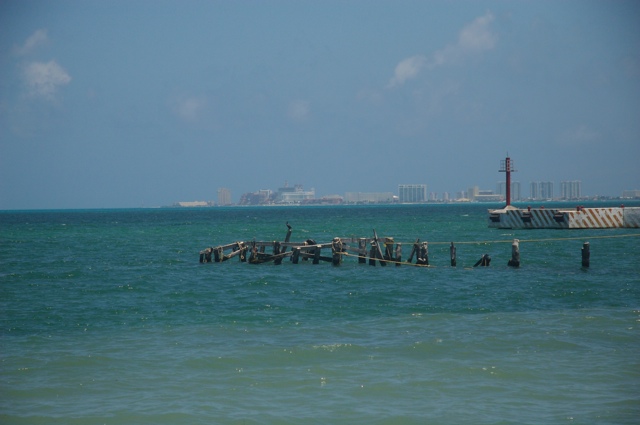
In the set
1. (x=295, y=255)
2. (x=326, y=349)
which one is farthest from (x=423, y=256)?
(x=326, y=349)

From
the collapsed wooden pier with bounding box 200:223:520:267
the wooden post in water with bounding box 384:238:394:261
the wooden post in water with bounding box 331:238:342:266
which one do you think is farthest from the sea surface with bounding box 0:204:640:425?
the wooden post in water with bounding box 384:238:394:261

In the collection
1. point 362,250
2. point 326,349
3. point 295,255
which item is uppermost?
point 362,250

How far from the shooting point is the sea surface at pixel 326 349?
12.8m

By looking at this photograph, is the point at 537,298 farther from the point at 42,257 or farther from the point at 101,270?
the point at 42,257

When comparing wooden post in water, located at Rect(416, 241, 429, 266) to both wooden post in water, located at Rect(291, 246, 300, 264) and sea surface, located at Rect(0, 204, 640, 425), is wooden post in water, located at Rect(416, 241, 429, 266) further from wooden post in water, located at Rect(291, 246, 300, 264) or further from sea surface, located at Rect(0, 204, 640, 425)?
wooden post in water, located at Rect(291, 246, 300, 264)

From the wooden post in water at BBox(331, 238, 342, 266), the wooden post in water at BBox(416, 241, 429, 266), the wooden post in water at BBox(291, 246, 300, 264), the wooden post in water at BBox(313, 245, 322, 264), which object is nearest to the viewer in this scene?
the wooden post in water at BBox(416, 241, 429, 266)

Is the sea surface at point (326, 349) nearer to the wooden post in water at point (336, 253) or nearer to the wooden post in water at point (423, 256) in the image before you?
the wooden post in water at point (423, 256)

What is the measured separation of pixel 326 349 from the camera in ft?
55.9

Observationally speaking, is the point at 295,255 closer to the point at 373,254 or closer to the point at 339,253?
the point at 339,253

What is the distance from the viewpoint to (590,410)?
12469 millimetres

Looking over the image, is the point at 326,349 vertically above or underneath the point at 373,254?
underneath

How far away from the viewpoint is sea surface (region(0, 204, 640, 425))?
12.8 m

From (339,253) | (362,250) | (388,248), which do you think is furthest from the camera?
(388,248)

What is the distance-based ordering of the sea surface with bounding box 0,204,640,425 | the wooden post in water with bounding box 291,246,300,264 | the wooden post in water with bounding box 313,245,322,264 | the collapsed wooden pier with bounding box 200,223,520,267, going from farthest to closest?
the wooden post in water with bounding box 291,246,300,264, the wooden post in water with bounding box 313,245,322,264, the collapsed wooden pier with bounding box 200,223,520,267, the sea surface with bounding box 0,204,640,425
